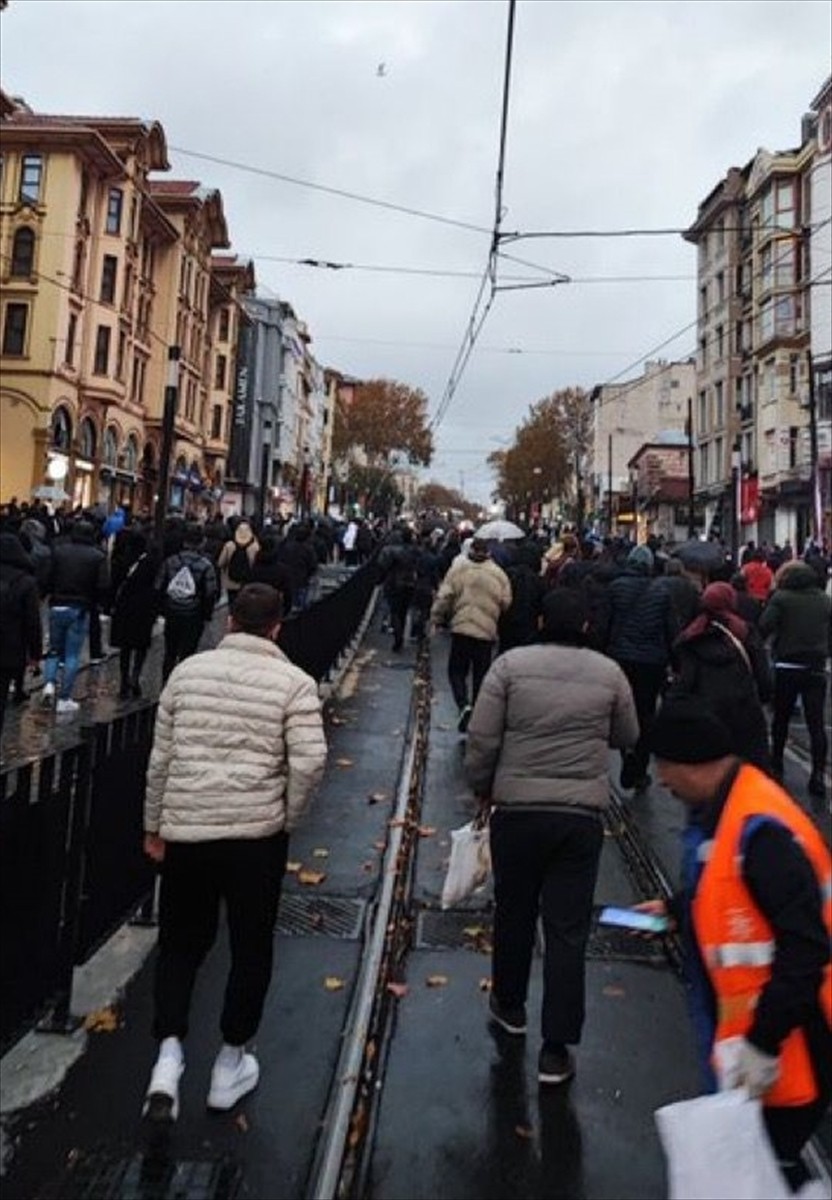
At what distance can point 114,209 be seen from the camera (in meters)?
45.1

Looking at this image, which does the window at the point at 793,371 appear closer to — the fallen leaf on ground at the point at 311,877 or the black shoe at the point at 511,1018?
the fallen leaf on ground at the point at 311,877

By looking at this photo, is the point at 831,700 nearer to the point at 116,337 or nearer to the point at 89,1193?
the point at 89,1193

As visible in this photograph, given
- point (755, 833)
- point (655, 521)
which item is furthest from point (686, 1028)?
point (655, 521)

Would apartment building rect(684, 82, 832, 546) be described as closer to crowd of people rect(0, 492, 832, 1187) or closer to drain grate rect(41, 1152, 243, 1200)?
crowd of people rect(0, 492, 832, 1187)

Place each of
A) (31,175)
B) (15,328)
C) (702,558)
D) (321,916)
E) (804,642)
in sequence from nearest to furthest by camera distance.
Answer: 1. (321,916)
2. (702,558)
3. (804,642)
4. (15,328)
5. (31,175)

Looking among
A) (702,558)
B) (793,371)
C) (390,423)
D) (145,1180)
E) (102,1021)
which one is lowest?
(145,1180)

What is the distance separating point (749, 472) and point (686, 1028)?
48276 mm

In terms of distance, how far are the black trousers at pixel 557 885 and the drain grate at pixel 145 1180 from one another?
4.72ft

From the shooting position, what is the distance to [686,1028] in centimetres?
457

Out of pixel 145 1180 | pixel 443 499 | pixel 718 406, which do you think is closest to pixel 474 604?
pixel 145 1180

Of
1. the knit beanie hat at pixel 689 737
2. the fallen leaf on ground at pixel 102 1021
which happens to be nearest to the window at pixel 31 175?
the fallen leaf on ground at pixel 102 1021

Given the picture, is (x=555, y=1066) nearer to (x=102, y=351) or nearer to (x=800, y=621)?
(x=800, y=621)

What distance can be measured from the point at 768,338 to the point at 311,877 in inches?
1926

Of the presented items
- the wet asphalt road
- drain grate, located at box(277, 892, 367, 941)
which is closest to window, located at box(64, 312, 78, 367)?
drain grate, located at box(277, 892, 367, 941)
